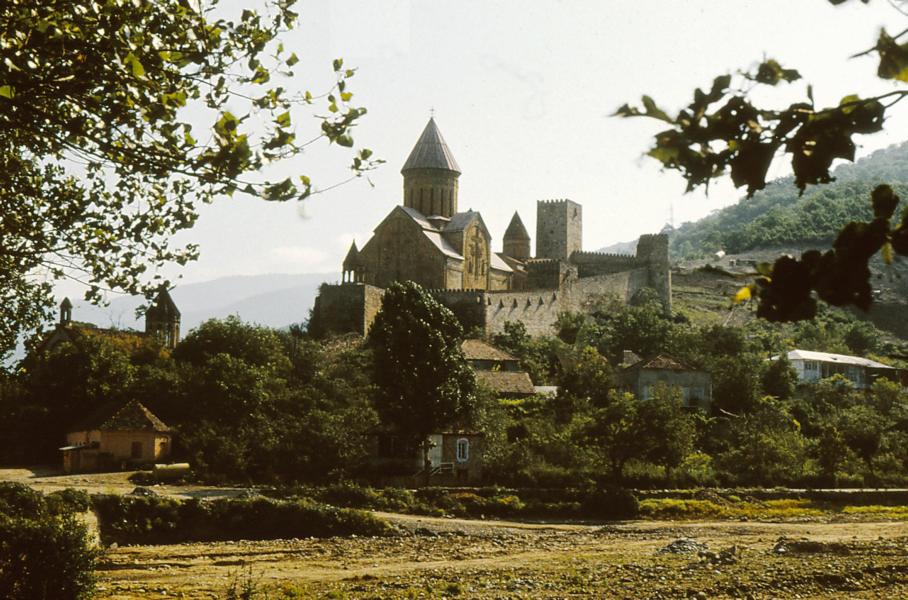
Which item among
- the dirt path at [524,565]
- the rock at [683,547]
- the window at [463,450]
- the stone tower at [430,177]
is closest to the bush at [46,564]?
the dirt path at [524,565]

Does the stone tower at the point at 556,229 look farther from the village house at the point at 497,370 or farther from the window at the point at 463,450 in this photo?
the window at the point at 463,450

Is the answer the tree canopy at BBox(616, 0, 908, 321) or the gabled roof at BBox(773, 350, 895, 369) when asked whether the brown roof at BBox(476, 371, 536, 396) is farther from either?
the tree canopy at BBox(616, 0, 908, 321)

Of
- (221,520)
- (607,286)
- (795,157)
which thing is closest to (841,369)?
(607,286)

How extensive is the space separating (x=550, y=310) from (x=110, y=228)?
4789cm

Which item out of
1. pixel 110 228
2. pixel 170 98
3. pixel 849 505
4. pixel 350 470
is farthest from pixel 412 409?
pixel 170 98

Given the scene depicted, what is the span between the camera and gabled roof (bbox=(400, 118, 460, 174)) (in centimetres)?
6400

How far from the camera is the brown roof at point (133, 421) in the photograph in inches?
1416

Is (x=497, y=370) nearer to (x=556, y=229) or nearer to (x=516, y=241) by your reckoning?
(x=516, y=241)

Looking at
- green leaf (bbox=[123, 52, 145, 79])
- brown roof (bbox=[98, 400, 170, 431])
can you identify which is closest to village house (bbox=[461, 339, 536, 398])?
brown roof (bbox=[98, 400, 170, 431])

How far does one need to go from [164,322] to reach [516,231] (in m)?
35.7

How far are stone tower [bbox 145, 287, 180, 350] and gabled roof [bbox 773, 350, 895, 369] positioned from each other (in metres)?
34.8

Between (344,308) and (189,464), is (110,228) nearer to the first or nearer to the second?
(189,464)

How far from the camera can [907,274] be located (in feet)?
356

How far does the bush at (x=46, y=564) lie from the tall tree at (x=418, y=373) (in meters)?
18.7
